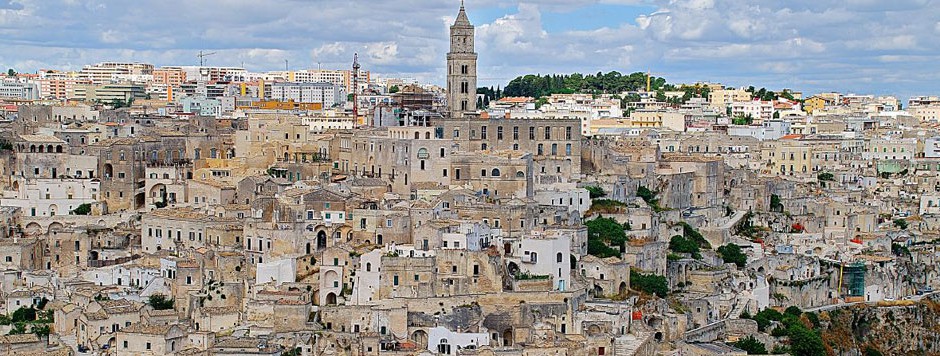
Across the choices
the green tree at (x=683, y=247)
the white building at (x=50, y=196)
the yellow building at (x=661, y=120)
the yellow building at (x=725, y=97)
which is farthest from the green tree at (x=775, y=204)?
the yellow building at (x=725, y=97)

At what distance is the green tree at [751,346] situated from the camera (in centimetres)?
4094

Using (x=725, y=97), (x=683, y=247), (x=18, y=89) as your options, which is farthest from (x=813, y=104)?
(x=18, y=89)

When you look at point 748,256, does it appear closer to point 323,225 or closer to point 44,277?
point 323,225

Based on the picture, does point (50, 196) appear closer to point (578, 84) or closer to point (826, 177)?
point (826, 177)

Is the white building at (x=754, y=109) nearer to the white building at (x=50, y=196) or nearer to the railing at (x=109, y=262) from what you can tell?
the white building at (x=50, y=196)

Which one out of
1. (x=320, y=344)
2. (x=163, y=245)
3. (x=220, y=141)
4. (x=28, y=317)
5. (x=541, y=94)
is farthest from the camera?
(x=541, y=94)

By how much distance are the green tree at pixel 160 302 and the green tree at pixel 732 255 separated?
19.1 meters

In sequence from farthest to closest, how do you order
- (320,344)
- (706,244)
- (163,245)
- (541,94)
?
(541,94) → (706,244) → (163,245) → (320,344)

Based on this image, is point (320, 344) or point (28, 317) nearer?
point (320, 344)

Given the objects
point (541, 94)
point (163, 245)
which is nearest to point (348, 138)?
point (163, 245)

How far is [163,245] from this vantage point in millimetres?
44406

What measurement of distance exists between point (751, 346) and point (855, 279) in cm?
1081

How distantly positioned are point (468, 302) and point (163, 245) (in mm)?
11779

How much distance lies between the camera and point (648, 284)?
4272cm
